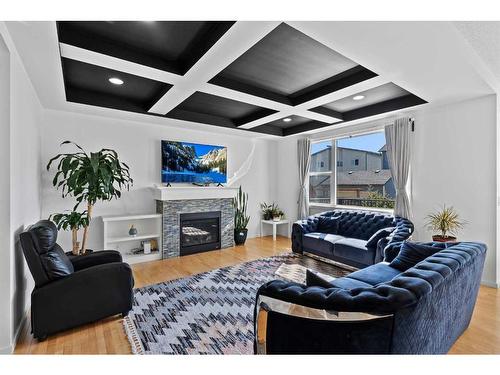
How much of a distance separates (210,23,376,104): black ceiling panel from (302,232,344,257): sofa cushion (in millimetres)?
2289

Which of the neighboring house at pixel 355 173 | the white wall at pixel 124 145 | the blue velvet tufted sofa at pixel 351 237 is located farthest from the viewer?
the neighboring house at pixel 355 173

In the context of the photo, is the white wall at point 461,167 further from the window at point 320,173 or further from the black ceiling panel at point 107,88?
the black ceiling panel at point 107,88

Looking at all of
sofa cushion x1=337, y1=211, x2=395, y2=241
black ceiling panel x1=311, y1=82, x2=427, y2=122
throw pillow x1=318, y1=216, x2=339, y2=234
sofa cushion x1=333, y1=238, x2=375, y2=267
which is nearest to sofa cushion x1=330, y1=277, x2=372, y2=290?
sofa cushion x1=333, y1=238, x2=375, y2=267

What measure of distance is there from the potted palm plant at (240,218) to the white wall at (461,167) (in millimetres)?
3216

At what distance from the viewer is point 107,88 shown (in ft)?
11.4

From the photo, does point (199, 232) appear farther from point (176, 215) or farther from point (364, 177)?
point (364, 177)

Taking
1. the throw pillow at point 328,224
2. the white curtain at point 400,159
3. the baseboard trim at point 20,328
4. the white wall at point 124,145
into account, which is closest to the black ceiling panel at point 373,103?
the white curtain at point 400,159

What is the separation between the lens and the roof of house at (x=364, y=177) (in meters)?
4.56

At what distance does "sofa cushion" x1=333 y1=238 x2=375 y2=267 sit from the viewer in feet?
11.8

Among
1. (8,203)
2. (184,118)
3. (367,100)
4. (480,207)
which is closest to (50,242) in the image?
(8,203)

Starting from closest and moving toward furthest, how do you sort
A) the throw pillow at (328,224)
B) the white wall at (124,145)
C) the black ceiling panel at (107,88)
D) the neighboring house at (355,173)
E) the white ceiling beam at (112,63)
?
the white ceiling beam at (112,63) → the black ceiling panel at (107,88) → the white wall at (124,145) → the neighboring house at (355,173) → the throw pillow at (328,224)

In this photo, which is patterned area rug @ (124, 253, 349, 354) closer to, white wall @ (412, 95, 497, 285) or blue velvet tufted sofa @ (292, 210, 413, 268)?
blue velvet tufted sofa @ (292, 210, 413, 268)

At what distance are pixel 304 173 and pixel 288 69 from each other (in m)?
3.21
